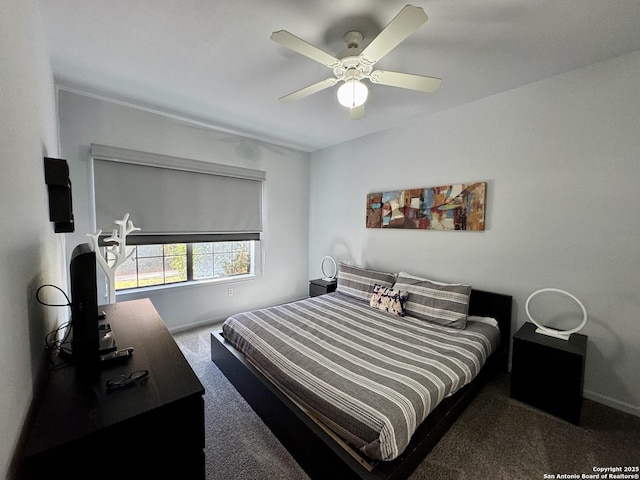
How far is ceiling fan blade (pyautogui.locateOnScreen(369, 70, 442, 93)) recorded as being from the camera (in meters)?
1.73

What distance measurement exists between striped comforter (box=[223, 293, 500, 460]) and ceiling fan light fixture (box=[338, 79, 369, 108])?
5.56ft

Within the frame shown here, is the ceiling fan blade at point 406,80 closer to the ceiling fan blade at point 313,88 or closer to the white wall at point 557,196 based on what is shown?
the ceiling fan blade at point 313,88

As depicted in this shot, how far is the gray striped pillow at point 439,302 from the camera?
2.42 metres

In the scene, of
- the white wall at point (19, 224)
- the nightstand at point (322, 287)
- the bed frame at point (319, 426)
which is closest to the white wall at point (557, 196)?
the bed frame at point (319, 426)

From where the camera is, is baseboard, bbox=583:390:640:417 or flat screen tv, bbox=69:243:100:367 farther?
baseboard, bbox=583:390:640:417

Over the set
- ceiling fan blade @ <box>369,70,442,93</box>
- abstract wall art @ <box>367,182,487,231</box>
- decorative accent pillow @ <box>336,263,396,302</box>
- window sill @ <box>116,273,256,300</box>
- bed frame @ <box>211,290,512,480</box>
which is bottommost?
bed frame @ <box>211,290,512,480</box>

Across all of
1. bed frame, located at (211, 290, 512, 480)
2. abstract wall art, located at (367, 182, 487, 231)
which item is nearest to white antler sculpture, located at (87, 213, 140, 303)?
bed frame, located at (211, 290, 512, 480)

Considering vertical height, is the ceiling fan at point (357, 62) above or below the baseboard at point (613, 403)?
above

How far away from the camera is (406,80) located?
178 centimetres

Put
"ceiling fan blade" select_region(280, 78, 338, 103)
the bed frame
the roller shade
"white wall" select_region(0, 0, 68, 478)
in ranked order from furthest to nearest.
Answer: the roller shade < "ceiling fan blade" select_region(280, 78, 338, 103) < the bed frame < "white wall" select_region(0, 0, 68, 478)

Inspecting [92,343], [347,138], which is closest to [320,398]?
[92,343]

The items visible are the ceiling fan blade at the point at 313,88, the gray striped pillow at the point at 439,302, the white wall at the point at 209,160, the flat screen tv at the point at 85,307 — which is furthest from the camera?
the white wall at the point at 209,160

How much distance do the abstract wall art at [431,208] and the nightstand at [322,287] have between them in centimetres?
98

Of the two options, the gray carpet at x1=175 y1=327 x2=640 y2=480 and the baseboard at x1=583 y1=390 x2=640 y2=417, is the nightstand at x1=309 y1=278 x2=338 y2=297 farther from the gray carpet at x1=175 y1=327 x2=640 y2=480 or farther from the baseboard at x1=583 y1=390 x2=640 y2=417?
the baseboard at x1=583 y1=390 x2=640 y2=417
